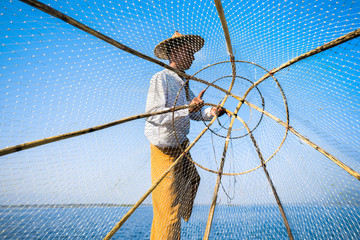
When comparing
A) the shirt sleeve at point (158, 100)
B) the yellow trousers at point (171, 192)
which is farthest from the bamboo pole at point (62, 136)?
the yellow trousers at point (171, 192)

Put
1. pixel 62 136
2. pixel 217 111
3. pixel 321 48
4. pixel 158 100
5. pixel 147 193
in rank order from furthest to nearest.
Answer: pixel 217 111 < pixel 158 100 < pixel 147 193 < pixel 321 48 < pixel 62 136

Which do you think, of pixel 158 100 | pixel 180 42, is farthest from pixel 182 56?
pixel 158 100

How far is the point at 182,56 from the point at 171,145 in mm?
1241

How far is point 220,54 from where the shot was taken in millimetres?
2717

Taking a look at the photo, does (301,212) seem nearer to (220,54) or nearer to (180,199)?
(180,199)

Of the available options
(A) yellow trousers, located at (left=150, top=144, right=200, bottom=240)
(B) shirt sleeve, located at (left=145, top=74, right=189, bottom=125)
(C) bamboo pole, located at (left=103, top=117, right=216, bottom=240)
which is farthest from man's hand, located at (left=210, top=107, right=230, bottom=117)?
(A) yellow trousers, located at (left=150, top=144, right=200, bottom=240)

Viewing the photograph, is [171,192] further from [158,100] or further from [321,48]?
[321,48]

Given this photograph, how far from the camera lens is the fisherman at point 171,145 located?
84.7 inches

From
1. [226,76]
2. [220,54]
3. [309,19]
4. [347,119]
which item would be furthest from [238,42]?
[347,119]

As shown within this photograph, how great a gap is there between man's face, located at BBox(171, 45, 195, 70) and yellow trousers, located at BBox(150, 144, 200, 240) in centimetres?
120

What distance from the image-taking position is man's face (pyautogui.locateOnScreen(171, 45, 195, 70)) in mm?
2636

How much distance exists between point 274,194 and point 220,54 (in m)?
2.34

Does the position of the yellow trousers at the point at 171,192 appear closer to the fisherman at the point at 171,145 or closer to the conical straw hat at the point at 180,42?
the fisherman at the point at 171,145

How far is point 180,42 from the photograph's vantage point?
103 inches
